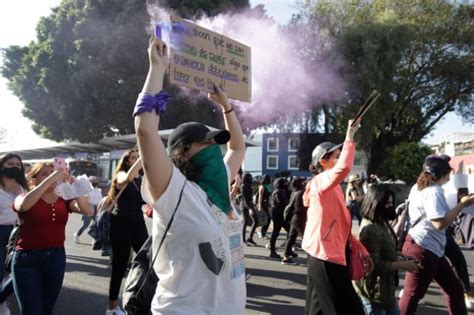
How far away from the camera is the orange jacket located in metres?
3.58

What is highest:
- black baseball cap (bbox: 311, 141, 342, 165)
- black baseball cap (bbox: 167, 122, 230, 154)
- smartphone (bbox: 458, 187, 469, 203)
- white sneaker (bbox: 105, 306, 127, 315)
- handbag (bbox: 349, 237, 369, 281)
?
black baseball cap (bbox: 311, 141, 342, 165)

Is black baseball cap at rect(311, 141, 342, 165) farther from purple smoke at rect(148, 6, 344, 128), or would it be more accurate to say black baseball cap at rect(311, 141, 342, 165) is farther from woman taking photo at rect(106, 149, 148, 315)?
purple smoke at rect(148, 6, 344, 128)

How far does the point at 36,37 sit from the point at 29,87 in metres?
3.50

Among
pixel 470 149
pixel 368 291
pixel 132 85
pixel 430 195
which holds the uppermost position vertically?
pixel 132 85

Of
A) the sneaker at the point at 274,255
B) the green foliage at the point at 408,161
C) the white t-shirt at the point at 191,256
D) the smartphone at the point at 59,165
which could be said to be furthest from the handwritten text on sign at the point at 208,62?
the green foliage at the point at 408,161

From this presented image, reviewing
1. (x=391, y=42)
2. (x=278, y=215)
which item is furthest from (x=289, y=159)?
(x=278, y=215)

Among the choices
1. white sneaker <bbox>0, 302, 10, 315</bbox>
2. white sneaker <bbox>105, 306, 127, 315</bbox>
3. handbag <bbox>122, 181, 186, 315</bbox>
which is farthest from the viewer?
white sneaker <bbox>105, 306, 127, 315</bbox>

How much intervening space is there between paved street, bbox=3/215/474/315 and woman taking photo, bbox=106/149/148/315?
1.97 ft

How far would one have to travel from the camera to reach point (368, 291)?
3764 mm

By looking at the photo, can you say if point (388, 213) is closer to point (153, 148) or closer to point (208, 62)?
point (208, 62)

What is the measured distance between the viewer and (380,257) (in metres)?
3.78

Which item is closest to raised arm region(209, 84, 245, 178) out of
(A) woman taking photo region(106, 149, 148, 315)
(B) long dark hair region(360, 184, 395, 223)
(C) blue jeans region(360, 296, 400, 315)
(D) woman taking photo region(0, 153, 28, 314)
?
(B) long dark hair region(360, 184, 395, 223)

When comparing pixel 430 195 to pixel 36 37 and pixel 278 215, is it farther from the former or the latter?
pixel 36 37

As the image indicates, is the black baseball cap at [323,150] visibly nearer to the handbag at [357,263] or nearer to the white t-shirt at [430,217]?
the handbag at [357,263]
